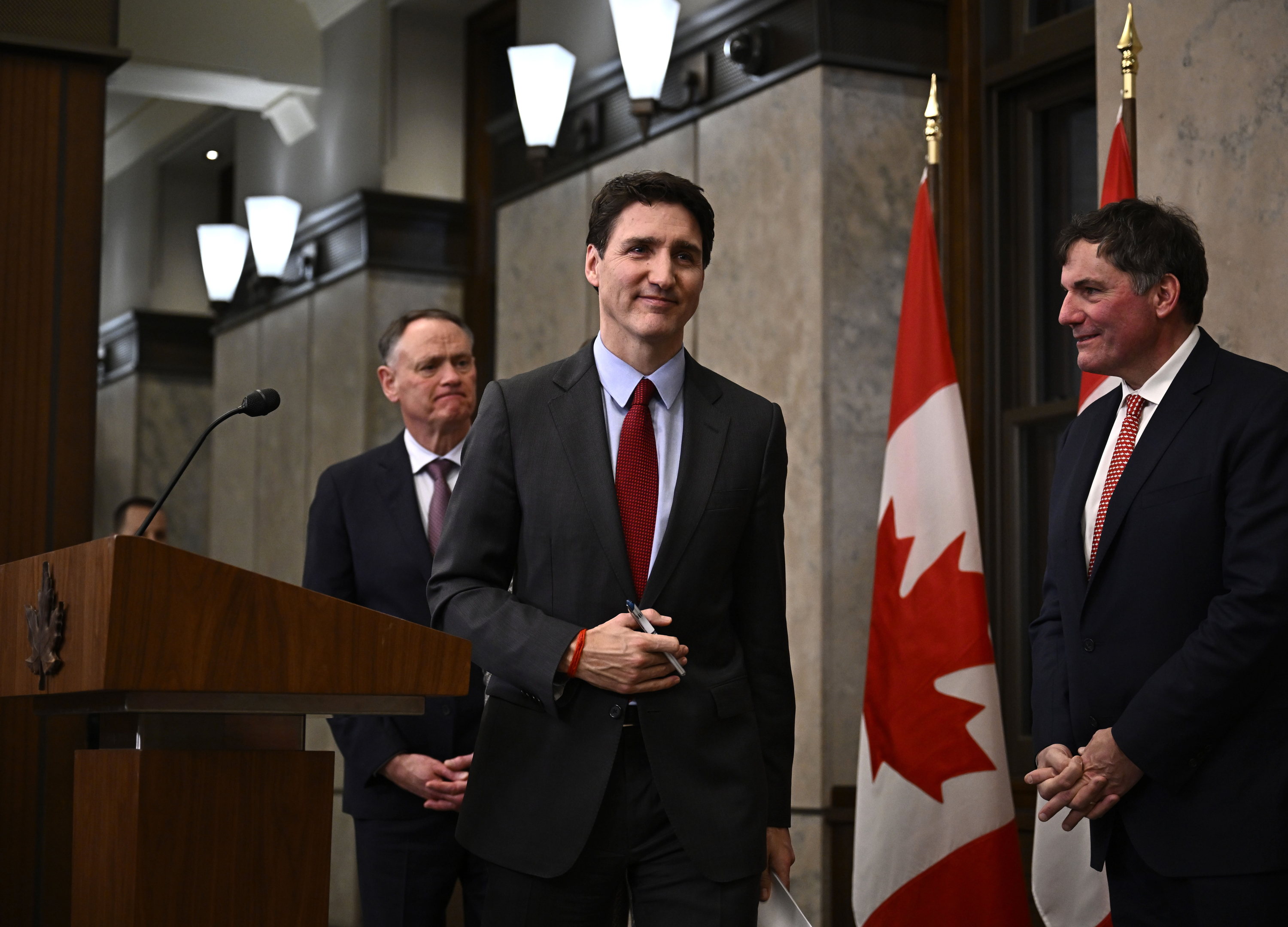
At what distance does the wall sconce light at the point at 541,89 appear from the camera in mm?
5742

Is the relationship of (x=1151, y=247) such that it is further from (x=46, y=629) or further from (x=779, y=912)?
(x=46, y=629)

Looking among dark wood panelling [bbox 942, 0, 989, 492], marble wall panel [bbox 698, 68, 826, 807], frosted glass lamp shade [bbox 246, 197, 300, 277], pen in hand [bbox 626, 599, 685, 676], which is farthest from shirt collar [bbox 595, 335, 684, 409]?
frosted glass lamp shade [bbox 246, 197, 300, 277]

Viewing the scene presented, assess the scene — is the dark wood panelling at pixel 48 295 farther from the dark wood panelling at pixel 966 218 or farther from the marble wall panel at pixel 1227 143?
Answer: the marble wall panel at pixel 1227 143

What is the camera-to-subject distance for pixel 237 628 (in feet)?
6.46

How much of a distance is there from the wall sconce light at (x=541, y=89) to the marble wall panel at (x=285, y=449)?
8.21 feet

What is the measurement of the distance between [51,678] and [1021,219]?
11.2 ft

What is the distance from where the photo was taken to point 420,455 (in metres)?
3.40

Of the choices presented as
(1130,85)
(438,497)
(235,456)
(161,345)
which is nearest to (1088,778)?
(438,497)

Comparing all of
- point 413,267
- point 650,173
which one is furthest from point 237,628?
point 413,267

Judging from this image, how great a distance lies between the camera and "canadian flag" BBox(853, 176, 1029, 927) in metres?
3.73

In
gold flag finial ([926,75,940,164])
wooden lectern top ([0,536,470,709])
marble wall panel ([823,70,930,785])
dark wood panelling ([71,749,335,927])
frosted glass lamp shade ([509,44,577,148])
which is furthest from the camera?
frosted glass lamp shade ([509,44,577,148])

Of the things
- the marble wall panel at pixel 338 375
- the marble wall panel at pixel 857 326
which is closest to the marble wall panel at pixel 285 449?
the marble wall panel at pixel 338 375

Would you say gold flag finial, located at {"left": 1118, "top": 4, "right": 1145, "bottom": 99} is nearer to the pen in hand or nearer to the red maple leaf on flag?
the red maple leaf on flag

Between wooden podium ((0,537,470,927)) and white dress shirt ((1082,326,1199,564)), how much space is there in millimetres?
1167
